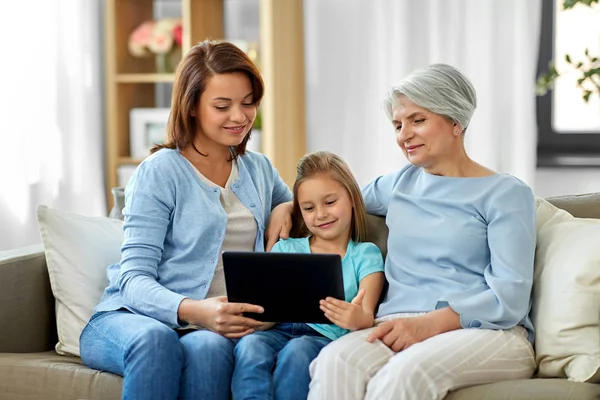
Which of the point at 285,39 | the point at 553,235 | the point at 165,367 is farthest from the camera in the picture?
the point at 285,39

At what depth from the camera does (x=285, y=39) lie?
3887 mm

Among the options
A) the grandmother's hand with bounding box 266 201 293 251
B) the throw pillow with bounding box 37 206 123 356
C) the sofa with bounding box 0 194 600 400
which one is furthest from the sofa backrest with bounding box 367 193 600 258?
the throw pillow with bounding box 37 206 123 356

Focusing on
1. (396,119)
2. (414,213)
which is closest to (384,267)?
(414,213)

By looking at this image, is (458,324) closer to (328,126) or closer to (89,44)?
(328,126)

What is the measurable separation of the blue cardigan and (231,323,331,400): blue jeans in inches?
7.8

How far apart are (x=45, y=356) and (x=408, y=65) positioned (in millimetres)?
2183

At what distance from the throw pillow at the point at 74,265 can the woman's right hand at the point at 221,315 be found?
1.32 ft

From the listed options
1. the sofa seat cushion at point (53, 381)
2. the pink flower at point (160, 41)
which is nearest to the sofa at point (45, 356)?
the sofa seat cushion at point (53, 381)

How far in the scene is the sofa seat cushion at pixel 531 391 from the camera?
1854mm

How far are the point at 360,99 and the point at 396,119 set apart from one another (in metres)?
1.86

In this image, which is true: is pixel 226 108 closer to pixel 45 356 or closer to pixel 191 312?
pixel 191 312

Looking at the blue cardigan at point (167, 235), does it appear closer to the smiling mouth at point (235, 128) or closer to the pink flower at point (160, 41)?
the smiling mouth at point (235, 128)

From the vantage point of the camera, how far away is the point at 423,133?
7.05 ft

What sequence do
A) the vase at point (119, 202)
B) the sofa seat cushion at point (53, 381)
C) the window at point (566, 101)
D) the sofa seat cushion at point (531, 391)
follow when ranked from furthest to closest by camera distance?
the window at point (566, 101) < the vase at point (119, 202) < the sofa seat cushion at point (53, 381) < the sofa seat cushion at point (531, 391)
